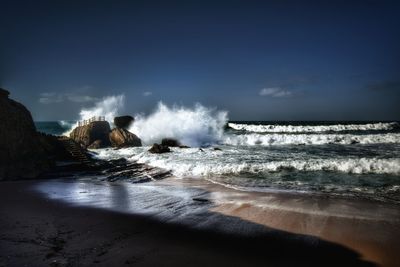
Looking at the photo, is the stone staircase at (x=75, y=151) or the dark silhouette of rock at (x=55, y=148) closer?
the stone staircase at (x=75, y=151)

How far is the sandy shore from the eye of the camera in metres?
4.83

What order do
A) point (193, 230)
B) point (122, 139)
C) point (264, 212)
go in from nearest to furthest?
1. point (193, 230)
2. point (264, 212)
3. point (122, 139)

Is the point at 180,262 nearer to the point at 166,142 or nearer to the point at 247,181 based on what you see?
the point at 247,181

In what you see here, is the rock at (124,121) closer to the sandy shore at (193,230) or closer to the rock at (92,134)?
the rock at (92,134)

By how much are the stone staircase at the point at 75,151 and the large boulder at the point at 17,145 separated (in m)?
2.70

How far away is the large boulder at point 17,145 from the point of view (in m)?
13.3

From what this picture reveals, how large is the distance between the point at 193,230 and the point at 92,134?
25643 millimetres

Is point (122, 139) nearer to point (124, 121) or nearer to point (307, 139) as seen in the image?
point (124, 121)

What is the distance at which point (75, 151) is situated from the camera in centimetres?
1958

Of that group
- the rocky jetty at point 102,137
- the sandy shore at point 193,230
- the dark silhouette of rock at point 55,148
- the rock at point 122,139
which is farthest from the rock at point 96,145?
the sandy shore at point 193,230

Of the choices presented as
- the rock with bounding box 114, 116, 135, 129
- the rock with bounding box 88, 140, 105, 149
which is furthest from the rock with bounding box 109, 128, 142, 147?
the rock with bounding box 114, 116, 135, 129

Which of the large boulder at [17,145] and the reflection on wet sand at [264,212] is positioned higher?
the large boulder at [17,145]

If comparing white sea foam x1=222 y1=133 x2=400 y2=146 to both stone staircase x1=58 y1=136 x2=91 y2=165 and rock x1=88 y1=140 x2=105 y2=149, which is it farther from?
stone staircase x1=58 y1=136 x2=91 y2=165

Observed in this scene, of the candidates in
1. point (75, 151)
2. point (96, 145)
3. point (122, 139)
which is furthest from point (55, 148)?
point (96, 145)
